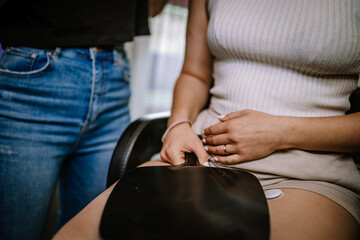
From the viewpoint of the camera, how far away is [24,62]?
2.11ft

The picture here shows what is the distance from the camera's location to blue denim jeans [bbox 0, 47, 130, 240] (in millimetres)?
639

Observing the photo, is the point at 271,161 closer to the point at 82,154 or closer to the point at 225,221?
the point at 225,221

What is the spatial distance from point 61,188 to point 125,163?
1.62 ft

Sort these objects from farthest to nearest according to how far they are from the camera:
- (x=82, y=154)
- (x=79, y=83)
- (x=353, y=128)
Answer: (x=82, y=154), (x=79, y=83), (x=353, y=128)

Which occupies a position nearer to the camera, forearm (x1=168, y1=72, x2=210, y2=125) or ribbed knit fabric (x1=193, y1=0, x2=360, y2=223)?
ribbed knit fabric (x1=193, y1=0, x2=360, y2=223)

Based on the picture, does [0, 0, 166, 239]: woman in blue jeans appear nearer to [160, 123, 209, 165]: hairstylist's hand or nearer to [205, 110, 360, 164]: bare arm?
[160, 123, 209, 165]: hairstylist's hand

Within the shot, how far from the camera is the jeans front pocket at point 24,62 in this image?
0.63 metres

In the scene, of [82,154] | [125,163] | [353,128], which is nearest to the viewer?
[353,128]

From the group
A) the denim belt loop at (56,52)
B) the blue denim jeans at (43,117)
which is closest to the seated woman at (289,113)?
the blue denim jeans at (43,117)

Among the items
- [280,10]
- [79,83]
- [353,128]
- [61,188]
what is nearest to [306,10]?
[280,10]

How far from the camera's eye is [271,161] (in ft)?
1.75

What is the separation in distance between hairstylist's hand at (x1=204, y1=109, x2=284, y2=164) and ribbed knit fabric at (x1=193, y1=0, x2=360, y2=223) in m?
0.03

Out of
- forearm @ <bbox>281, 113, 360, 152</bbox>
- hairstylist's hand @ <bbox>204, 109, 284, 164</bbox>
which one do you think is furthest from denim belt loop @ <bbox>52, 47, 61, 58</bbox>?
forearm @ <bbox>281, 113, 360, 152</bbox>

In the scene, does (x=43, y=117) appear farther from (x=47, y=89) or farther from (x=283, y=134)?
(x=283, y=134)
